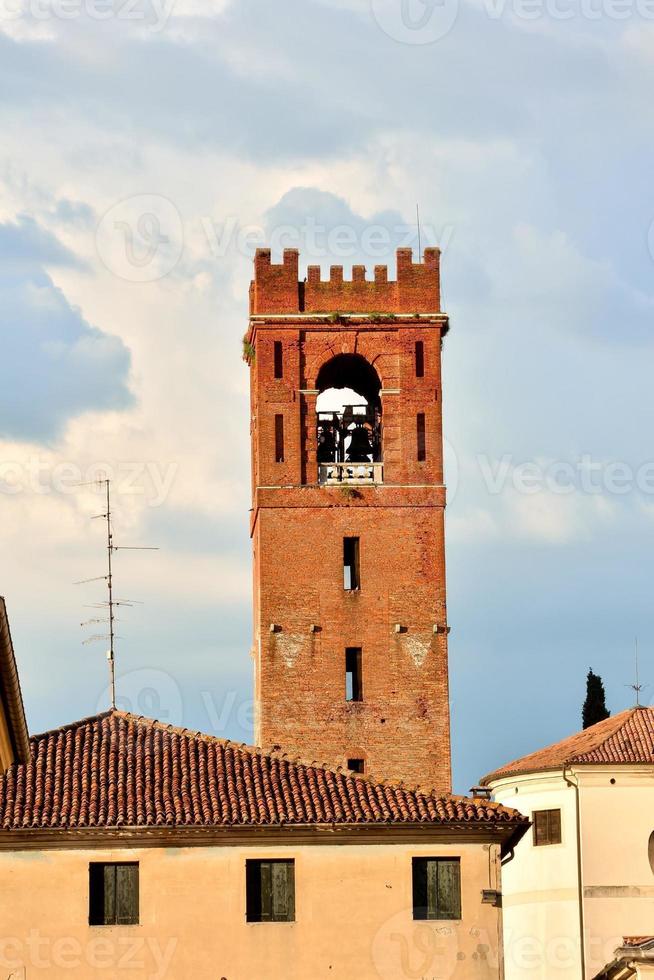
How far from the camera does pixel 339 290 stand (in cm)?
5997

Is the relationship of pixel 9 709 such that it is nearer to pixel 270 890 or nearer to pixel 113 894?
pixel 113 894

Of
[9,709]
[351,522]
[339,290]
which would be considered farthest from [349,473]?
[9,709]

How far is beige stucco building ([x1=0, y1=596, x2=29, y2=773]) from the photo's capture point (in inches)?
1025

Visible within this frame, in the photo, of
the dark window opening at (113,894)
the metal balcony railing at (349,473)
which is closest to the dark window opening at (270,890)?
the dark window opening at (113,894)

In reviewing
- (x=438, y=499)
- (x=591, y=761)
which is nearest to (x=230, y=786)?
(x=591, y=761)

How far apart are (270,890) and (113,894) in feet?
8.63

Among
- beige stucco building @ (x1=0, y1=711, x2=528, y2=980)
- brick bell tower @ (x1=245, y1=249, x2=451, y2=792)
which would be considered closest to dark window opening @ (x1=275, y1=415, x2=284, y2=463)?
brick bell tower @ (x1=245, y1=249, x2=451, y2=792)

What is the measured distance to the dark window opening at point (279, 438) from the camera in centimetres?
5900

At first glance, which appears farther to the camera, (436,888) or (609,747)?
(609,747)

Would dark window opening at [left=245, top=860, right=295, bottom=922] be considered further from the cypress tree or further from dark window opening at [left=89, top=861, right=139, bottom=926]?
the cypress tree

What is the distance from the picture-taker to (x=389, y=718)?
5703 cm

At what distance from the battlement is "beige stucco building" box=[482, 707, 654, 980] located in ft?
39.1

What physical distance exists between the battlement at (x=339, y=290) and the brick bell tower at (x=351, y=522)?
35 millimetres

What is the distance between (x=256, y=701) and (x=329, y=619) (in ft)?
8.81
